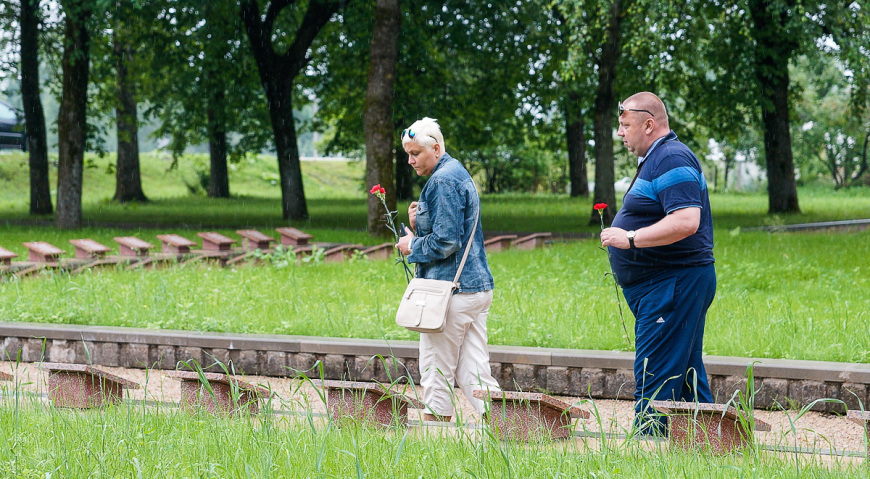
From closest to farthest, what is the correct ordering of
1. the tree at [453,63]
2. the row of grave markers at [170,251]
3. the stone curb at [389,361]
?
the stone curb at [389,361], the row of grave markers at [170,251], the tree at [453,63]

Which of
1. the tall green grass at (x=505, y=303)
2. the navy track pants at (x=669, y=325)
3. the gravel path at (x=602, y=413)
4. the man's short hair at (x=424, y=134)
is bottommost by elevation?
the gravel path at (x=602, y=413)

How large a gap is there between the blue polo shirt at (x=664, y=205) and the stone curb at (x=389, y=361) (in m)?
1.35

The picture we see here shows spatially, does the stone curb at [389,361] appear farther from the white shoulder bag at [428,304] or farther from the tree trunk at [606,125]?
the tree trunk at [606,125]

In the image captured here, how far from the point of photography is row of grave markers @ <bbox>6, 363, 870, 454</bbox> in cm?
407

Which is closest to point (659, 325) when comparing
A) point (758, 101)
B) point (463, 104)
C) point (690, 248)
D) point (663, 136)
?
point (690, 248)

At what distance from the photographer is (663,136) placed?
4.59 metres

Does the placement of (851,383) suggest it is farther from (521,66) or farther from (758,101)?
(521,66)

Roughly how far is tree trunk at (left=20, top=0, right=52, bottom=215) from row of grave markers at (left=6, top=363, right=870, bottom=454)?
67.1 feet

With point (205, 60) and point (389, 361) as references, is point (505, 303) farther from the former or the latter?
point (205, 60)

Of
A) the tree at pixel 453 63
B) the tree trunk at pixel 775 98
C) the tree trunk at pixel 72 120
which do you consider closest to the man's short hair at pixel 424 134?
the tree trunk at pixel 72 120

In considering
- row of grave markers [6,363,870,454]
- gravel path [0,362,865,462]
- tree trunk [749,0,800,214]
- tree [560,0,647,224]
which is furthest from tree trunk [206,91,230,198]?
row of grave markers [6,363,870,454]

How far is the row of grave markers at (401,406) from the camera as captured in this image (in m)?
4.07

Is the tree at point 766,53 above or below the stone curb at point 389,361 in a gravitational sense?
above

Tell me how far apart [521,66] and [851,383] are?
2089cm
